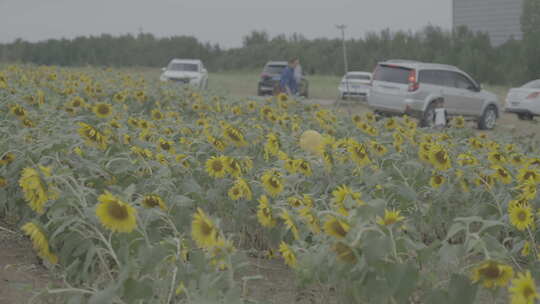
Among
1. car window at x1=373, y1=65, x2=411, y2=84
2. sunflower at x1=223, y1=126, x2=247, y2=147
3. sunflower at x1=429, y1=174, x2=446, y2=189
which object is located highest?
sunflower at x1=223, y1=126, x2=247, y2=147

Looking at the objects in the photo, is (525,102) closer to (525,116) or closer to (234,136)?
(525,116)

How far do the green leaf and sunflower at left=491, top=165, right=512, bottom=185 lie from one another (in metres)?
1.89

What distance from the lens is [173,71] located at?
24.1 metres

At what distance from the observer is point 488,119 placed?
56.6 feet

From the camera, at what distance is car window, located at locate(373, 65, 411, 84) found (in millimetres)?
15578

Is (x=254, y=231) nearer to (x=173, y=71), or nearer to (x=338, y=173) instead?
(x=338, y=173)

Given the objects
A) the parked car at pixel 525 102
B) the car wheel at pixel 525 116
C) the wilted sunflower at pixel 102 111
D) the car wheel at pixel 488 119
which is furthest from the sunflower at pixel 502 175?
the car wheel at pixel 525 116

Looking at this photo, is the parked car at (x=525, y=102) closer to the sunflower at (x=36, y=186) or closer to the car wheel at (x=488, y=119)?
the car wheel at (x=488, y=119)

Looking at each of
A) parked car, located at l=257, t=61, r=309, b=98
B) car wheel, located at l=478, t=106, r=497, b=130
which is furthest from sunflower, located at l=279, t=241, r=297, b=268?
parked car, located at l=257, t=61, r=309, b=98

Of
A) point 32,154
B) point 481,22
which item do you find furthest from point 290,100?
point 481,22

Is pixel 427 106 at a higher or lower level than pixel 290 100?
lower

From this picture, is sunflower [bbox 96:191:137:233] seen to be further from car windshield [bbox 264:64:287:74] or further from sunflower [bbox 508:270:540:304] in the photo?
car windshield [bbox 264:64:287:74]

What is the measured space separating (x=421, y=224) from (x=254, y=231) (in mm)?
1019

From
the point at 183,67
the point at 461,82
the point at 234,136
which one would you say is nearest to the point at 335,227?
the point at 234,136
